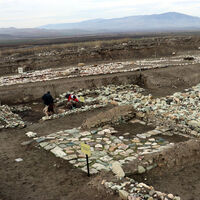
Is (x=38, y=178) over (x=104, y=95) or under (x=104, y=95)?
under

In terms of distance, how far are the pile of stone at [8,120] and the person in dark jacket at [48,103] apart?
1.37 m

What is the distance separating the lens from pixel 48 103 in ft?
41.1

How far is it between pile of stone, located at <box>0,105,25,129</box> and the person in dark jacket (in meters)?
1.37

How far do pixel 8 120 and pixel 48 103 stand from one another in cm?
202

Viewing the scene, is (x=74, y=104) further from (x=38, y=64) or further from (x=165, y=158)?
(x=38, y=64)

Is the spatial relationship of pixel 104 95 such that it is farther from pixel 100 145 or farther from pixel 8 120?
pixel 100 145

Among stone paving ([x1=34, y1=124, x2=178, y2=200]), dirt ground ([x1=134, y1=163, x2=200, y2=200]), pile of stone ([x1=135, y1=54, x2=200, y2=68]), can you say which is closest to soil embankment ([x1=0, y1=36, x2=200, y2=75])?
pile of stone ([x1=135, y1=54, x2=200, y2=68])

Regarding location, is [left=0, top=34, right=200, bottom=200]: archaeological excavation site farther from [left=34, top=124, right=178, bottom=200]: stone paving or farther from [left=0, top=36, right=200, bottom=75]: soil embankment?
[left=0, top=36, right=200, bottom=75]: soil embankment

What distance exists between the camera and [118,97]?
15.2 metres

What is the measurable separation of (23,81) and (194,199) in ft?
51.8

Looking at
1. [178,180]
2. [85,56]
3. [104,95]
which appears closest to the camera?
[178,180]

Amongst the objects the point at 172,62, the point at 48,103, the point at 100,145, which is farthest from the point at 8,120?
the point at 172,62

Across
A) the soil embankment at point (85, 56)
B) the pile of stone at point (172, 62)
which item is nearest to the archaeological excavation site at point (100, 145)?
the pile of stone at point (172, 62)

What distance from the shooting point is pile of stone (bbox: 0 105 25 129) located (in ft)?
36.7
